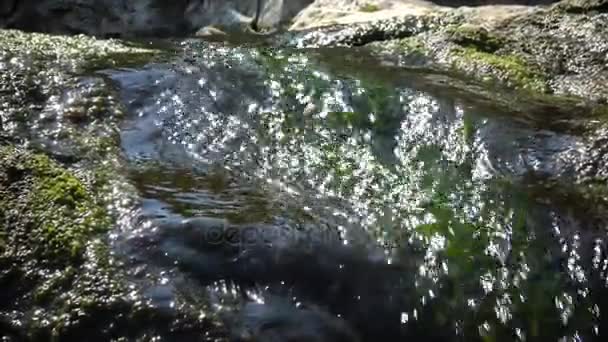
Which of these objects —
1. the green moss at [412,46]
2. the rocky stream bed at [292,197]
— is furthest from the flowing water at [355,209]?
the green moss at [412,46]

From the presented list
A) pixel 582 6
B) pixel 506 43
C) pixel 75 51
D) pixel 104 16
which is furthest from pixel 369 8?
pixel 104 16

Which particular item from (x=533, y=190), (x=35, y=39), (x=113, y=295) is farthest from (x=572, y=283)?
(x=35, y=39)

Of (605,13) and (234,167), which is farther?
(605,13)

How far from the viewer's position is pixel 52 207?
129 inches

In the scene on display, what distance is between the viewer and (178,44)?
5.97m

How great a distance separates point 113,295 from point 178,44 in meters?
3.33

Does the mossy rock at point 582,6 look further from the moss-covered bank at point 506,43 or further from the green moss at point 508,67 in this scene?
the green moss at point 508,67

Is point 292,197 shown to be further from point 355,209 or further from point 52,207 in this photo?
point 52,207

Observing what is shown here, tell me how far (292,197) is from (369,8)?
4.60 metres

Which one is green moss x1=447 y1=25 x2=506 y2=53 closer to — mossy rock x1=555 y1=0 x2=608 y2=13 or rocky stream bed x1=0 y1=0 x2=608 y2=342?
rocky stream bed x1=0 y1=0 x2=608 y2=342

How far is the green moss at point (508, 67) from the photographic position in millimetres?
5566

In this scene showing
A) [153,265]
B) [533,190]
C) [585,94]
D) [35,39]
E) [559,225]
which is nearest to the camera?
[153,265]

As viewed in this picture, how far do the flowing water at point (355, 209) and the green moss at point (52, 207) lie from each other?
169mm

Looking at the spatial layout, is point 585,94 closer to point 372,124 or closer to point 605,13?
point 605,13
